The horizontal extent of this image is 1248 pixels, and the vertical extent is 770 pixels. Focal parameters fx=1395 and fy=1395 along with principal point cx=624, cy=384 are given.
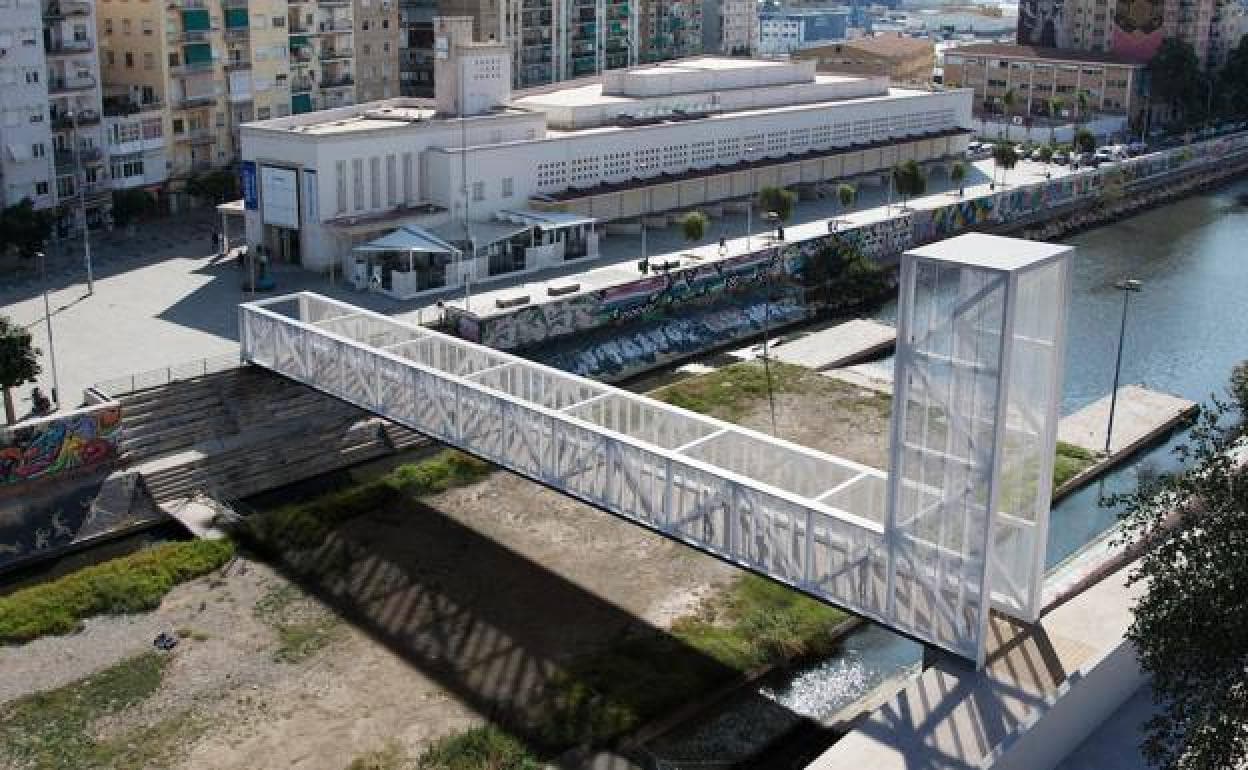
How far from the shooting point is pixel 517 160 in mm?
42000

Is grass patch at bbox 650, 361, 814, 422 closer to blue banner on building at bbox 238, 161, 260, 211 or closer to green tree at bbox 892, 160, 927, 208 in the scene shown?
blue banner on building at bbox 238, 161, 260, 211

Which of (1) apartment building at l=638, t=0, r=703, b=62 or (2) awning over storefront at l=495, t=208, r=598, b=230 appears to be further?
(1) apartment building at l=638, t=0, r=703, b=62

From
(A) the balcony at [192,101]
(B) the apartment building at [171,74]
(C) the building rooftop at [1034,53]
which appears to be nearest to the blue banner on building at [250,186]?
(B) the apartment building at [171,74]

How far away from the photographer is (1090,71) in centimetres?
7831

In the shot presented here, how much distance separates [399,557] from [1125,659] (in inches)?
474

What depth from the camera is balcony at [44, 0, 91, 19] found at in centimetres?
4306

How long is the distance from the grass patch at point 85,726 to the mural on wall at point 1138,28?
73.5 m

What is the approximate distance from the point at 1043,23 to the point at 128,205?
62839 mm

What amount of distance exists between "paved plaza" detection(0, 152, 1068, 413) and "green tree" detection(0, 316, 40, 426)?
139 cm

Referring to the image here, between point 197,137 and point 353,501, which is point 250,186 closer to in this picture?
point 197,137

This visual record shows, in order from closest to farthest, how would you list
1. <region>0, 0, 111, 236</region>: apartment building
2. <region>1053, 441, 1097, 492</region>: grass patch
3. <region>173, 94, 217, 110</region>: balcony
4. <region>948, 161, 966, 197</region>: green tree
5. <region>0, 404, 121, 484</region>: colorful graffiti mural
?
1. <region>0, 404, 121, 484</region>: colorful graffiti mural
2. <region>1053, 441, 1097, 492</region>: grass patch
3. <region>0, 0, 111, 236</region>: apartment building
4. <region>173, 94, 217, 110</region>: balcony
5. <region>948, 161, 966, 197</region>: green tree

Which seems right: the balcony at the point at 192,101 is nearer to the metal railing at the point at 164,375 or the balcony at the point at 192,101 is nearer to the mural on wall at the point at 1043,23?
the metal railing at the point at 164,375

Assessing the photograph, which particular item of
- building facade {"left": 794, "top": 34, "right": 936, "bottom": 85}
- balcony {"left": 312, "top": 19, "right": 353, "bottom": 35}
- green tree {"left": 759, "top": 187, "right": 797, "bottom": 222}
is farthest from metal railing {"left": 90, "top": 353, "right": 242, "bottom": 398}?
building facade {"left": 794, "top": 34, "right": 936, "bottom": 85}

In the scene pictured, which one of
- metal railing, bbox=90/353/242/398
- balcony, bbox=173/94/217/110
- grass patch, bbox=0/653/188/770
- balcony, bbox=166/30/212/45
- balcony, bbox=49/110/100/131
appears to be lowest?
grass patch, bbox=0/653/188/770
